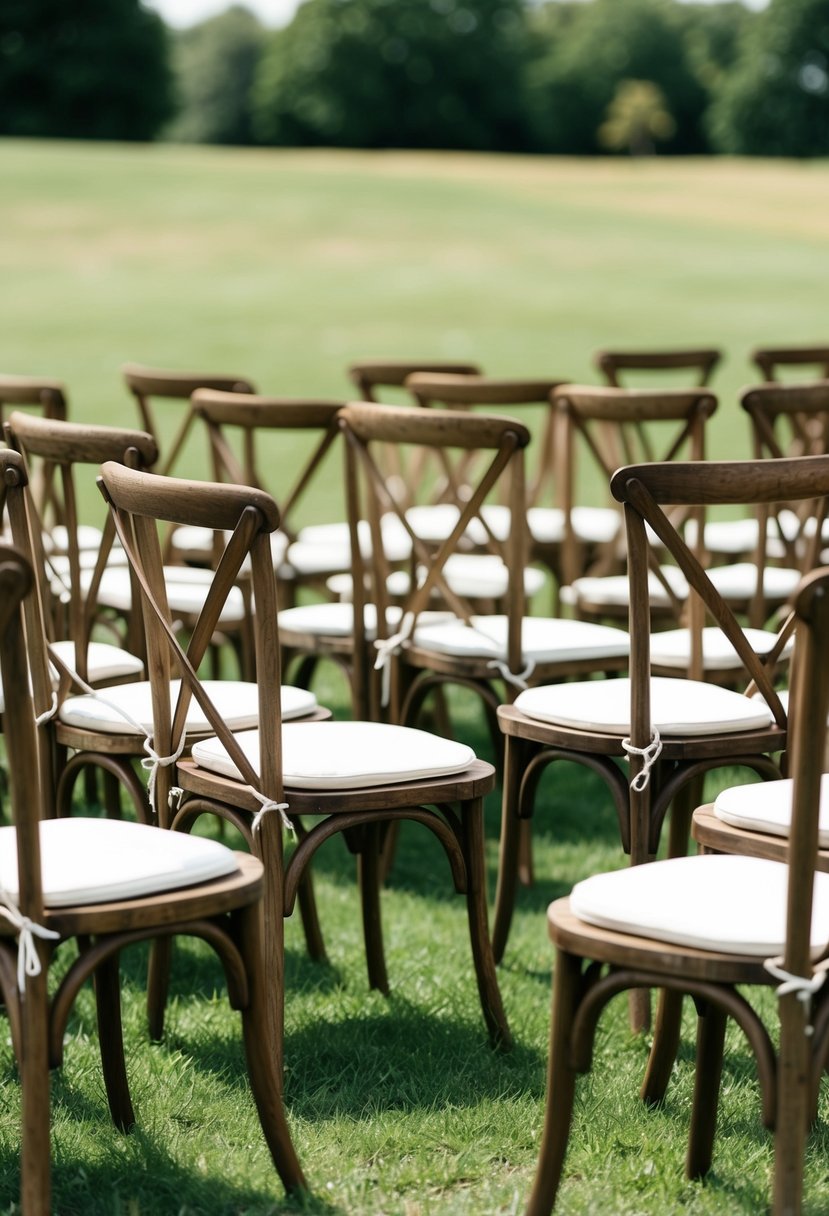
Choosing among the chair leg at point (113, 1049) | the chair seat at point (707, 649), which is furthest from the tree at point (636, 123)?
the chair leg at point (113, 1049)

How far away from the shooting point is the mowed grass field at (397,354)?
335cm

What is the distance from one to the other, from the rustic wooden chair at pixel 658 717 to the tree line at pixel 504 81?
6052 centimetres

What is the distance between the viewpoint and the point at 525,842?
5262 mm

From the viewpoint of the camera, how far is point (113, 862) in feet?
9.69

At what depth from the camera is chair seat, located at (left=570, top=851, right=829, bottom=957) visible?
2.72 metres

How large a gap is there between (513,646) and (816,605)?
2.33 metres

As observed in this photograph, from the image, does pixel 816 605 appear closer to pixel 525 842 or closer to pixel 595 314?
pixel 525 842

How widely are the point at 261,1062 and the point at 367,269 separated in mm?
23367

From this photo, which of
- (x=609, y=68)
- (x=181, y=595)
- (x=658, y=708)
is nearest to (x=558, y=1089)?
(x=658, y=708)

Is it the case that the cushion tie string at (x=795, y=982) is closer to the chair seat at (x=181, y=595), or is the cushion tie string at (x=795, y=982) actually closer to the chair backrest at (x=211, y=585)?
the chair backrest at (x=211, y=585)

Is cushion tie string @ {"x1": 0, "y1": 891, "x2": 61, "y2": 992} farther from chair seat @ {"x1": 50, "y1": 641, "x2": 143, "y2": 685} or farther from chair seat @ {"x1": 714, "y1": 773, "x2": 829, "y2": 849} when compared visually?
chair seat @ {"x1": 50, "y1": 641, "x2": 143, "y2": 685}

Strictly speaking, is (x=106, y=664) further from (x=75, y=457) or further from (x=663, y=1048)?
(x=663, y=1048)

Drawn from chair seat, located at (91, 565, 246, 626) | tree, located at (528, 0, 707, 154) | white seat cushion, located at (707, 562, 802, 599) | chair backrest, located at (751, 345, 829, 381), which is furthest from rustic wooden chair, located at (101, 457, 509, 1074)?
tree, located at (528, 0, 707, 154)

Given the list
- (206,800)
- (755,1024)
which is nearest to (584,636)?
(206,800)
